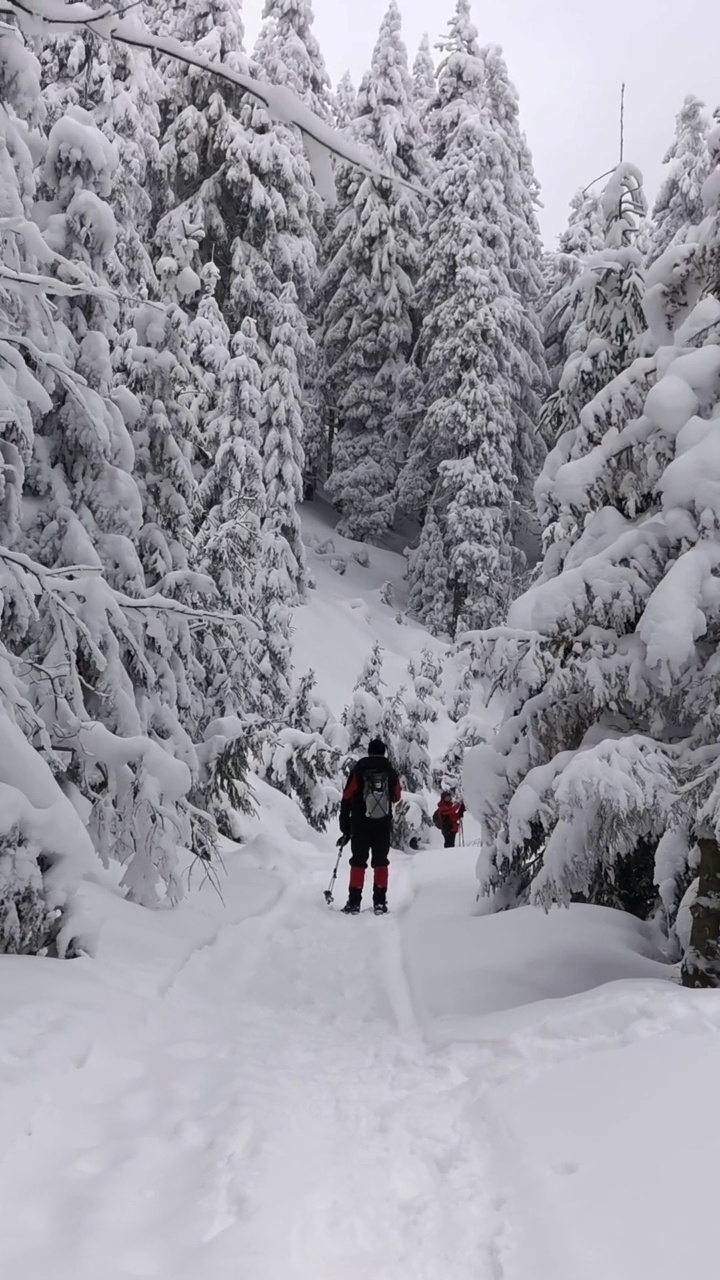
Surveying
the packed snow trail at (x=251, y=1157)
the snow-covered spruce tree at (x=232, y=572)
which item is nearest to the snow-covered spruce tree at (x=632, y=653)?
the packed snow trail at (x=251, y=1157)

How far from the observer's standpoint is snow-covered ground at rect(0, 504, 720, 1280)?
110 inches

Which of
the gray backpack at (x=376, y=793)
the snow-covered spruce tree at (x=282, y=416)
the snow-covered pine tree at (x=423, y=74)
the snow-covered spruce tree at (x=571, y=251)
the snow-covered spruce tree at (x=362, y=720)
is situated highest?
the snow-covered pine tree at (x=423, y=74)

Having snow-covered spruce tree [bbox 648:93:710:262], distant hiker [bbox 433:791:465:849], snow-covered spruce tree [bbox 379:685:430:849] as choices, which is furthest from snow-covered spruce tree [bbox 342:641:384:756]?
snow-covered spruce tree [bbox 648:93:710:262]

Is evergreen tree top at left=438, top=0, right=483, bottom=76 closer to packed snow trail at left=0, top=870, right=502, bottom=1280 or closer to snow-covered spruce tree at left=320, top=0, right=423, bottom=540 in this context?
snow-covered spruce tree at left=320, top=0, right=423, bottom=540

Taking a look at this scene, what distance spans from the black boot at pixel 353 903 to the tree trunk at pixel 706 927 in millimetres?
4529

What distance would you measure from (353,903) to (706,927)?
474 cm

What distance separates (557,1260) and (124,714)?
5.80 m

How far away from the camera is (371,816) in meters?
9.56

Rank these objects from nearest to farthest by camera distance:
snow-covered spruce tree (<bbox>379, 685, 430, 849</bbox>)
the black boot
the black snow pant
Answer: the black boot, the black snow pant, snow-covered spruce tree (<bbox>379, 685, 430, 849</bbox>)

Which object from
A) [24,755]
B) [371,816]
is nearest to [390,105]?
[371,816]

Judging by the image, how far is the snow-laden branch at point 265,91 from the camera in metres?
2.18

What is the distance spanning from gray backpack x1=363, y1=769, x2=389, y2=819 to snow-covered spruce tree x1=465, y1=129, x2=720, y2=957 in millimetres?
2574

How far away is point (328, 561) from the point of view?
30141 millimetres

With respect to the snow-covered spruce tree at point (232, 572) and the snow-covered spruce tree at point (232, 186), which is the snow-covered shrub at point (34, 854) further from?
the snow-covered spruce tree at point (232, 186)
